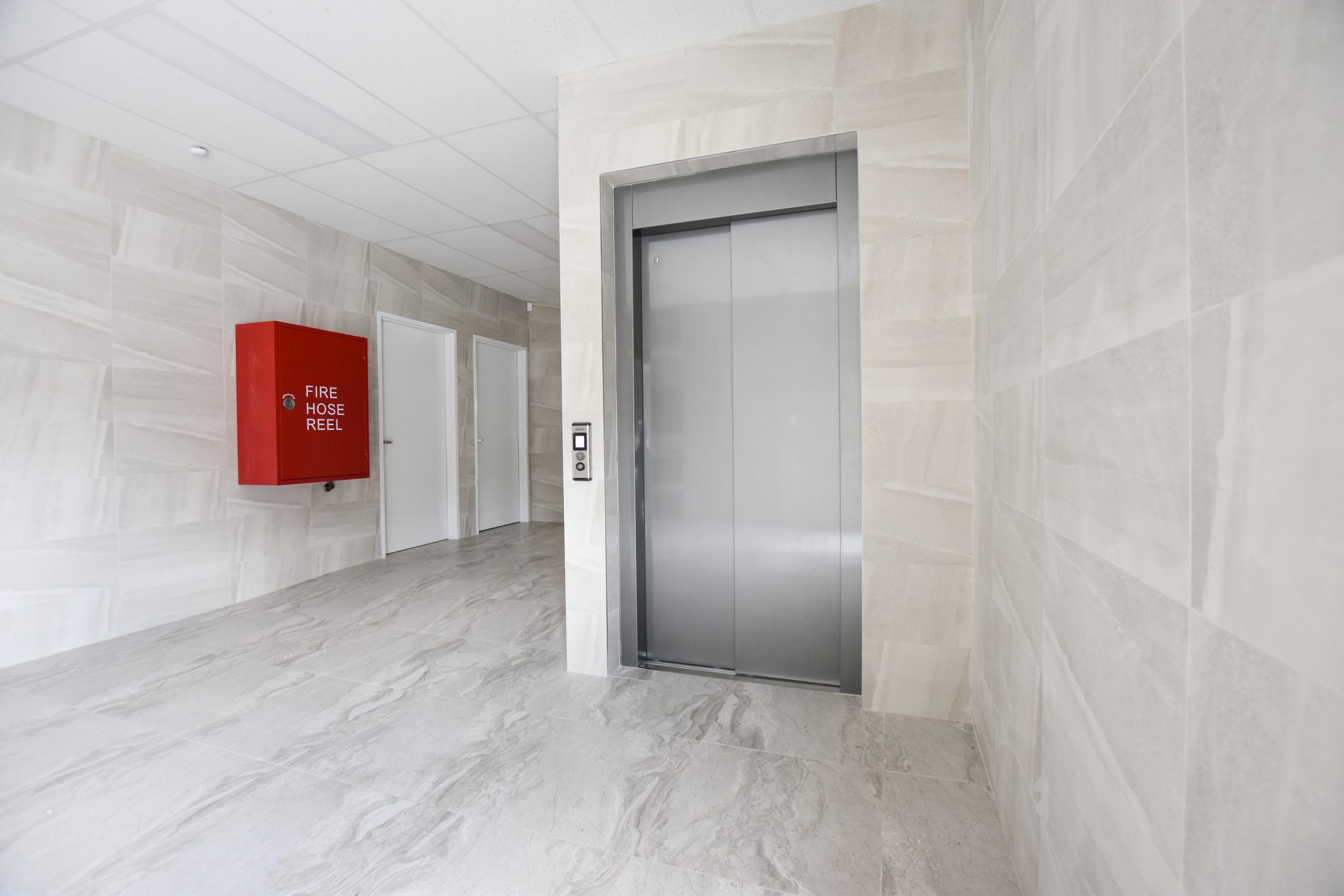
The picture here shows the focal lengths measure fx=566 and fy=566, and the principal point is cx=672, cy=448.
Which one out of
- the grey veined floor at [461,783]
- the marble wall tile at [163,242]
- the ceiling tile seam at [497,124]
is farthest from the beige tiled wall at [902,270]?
the marble wall tile at [163,242]

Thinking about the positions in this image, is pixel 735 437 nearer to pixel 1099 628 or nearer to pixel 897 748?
pixel 897 748

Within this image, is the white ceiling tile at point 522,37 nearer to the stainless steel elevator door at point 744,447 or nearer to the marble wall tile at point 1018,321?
the stainless steel elevator door at point 744,447

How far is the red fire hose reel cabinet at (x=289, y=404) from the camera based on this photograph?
400 centimetres

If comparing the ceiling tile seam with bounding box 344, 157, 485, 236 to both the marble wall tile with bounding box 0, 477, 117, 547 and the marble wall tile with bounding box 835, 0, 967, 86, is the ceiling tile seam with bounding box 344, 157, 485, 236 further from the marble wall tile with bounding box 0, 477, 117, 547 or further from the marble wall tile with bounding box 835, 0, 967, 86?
the marble wall tile with bounding box 835, 0, 967, 86

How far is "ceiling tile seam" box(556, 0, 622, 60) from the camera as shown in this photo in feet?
7.78

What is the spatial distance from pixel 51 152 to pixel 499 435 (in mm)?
4479

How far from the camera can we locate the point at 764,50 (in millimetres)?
2490

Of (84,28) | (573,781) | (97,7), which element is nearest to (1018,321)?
(573,781)

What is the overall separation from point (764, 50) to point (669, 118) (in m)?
0.49

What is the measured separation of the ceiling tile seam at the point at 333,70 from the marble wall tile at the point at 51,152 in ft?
5.17

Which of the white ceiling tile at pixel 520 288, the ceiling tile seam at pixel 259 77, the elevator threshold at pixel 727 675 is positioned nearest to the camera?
the ceiling tile seam at pixel 259 77

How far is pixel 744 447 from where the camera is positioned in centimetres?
278

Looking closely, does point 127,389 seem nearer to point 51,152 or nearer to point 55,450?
point 55,450

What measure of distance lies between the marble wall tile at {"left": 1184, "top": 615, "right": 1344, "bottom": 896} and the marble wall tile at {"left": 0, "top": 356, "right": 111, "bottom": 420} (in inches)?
188
